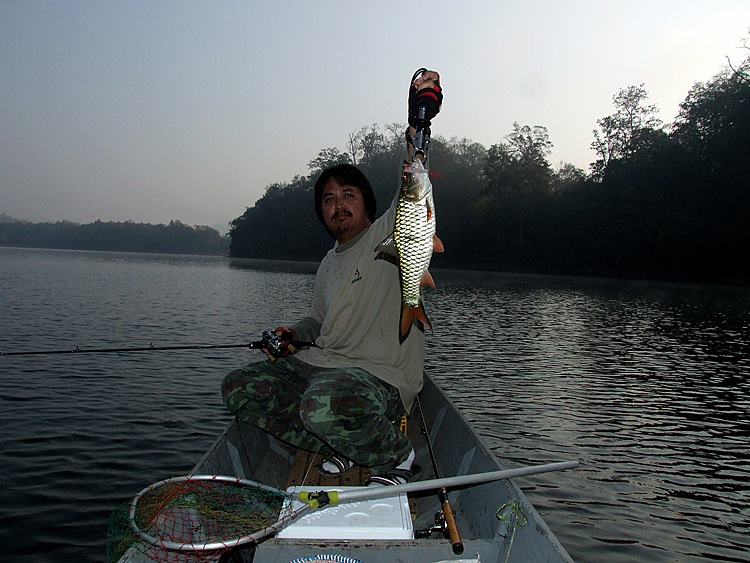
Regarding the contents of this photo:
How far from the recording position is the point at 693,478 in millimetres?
7621

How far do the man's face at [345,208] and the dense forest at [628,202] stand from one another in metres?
40.1

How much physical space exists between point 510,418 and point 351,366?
21.5ft

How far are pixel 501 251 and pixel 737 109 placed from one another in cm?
3103

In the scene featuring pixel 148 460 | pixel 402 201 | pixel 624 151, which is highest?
pixel 624 151

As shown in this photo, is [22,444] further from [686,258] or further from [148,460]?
[686,258]

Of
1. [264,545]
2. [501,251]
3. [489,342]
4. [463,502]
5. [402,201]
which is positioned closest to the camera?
[264,545]

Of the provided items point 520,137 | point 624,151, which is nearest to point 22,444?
point 624,151

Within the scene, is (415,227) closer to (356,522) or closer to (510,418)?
(356,522)

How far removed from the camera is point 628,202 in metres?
59.8

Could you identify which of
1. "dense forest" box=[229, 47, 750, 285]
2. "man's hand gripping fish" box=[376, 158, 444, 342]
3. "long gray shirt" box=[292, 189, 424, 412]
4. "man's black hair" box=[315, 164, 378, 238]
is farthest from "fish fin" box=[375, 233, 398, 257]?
"dense forest" box=[229, 47, 750, 285]

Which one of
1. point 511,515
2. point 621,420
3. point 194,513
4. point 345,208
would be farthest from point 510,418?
point 194,513

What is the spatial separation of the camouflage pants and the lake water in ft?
7.19

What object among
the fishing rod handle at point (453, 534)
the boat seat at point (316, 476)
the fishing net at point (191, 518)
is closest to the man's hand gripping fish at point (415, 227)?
the fishing rod handle at point (453, 534)

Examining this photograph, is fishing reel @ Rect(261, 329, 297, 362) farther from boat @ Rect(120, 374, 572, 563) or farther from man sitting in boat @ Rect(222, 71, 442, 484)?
boat @ Rect(120, 374, 572, 563)
